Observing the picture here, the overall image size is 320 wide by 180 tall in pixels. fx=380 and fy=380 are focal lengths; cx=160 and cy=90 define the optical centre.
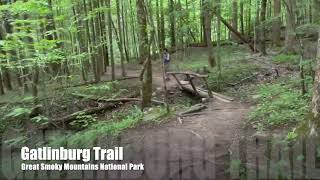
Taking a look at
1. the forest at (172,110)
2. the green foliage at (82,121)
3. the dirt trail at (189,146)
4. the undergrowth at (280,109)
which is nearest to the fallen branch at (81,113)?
the forest at (172,110)

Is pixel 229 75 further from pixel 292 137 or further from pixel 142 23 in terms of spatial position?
pixel 292 137

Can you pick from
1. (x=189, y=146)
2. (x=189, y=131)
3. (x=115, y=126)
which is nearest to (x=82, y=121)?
(x=115, y=126)

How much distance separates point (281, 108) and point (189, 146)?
363cm

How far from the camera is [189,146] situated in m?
8.37

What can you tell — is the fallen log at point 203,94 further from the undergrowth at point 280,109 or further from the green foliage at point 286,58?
the green foliage at point 286,58

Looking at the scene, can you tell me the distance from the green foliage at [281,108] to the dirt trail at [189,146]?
0.57 metres

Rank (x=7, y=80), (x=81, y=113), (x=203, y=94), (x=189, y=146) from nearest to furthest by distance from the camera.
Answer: (x=189, y=146) → (x=81, y=113) → (x=203, y=94) → (x=7, y=80)

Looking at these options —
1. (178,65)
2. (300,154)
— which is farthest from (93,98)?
(300,154)

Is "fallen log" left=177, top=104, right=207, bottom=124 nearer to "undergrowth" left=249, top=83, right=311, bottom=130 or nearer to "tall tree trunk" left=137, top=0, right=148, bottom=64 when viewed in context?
"undergrowth" left=249, top=83, right=311, bottom=130

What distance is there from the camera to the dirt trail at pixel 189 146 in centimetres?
712

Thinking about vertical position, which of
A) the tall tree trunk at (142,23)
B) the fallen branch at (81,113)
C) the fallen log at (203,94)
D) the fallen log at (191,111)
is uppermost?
the tall tree trunk at (142,23)

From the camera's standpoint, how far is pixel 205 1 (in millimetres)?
17375

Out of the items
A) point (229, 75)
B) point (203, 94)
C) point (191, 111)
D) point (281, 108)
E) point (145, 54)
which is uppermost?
point (145, 54)

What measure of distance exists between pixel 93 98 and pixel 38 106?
264cm
